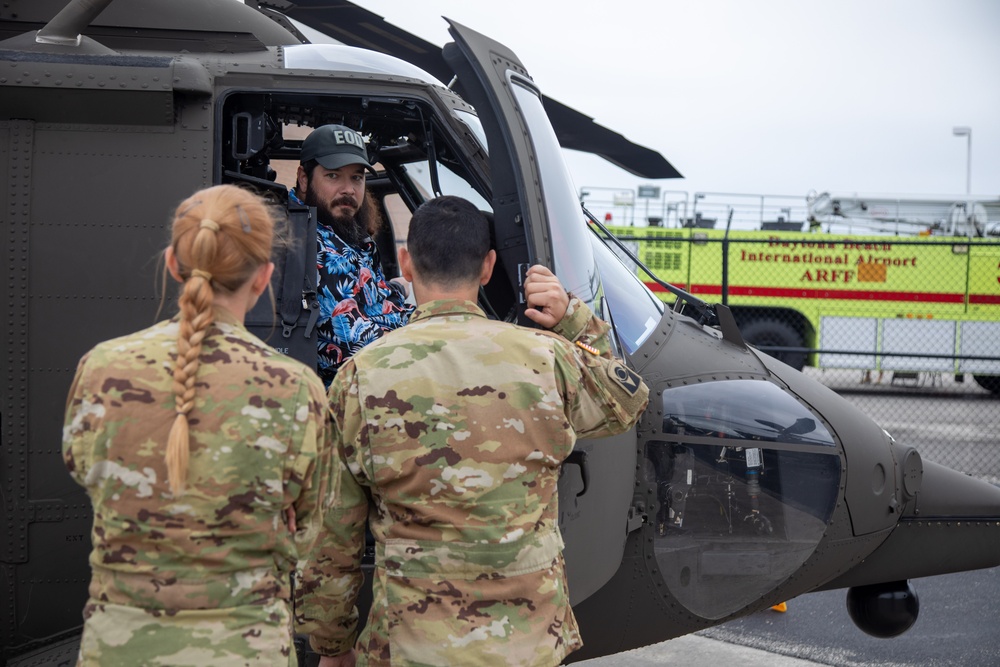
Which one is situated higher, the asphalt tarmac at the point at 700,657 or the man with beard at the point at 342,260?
the man with beard at the point at 342,260

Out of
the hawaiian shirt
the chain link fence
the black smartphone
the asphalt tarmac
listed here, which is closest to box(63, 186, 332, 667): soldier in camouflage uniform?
the black smartphone

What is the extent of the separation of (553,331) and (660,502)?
3.44 feet

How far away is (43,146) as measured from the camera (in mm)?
2791

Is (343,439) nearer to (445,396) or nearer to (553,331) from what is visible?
(445,396)

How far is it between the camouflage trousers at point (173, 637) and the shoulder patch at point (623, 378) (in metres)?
1.04

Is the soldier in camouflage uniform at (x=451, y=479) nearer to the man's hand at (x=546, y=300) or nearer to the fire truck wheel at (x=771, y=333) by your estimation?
the man's hand at (x=546, y=300)

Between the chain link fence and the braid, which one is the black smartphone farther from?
the chain link fence

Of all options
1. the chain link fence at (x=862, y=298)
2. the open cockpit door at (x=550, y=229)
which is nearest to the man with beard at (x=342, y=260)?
the open cockpit door at (x=550, y=229)

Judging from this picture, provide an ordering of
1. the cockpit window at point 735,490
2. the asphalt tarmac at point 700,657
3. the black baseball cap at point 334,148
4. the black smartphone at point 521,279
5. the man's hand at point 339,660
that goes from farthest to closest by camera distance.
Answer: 1. the asphalt tarmac at point 700,657
2. the black baseball cap at point 334,148
3. the cockpit window at point 735,490
4. the black smartphone at point 521,279
5. the man's hand at point 339,660

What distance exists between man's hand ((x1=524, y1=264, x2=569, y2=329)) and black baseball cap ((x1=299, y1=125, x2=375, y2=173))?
1.22 m

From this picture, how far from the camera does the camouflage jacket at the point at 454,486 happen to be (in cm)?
207

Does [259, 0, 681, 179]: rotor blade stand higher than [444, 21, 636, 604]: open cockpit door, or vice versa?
[259, 0, 681, 179]: rotor blade

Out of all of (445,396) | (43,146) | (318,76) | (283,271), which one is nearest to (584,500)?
(445,396)

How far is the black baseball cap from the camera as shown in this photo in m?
3.37
